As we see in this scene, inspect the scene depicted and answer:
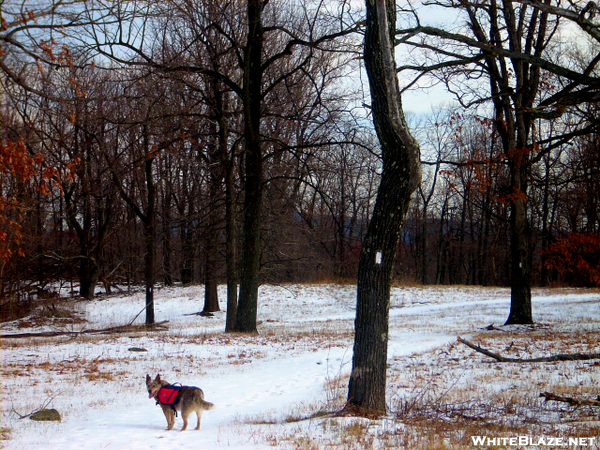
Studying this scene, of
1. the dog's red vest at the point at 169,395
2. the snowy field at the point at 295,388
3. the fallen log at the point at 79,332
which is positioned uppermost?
the dog's red vest at the point at 169,395

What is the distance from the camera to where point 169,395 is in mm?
6293

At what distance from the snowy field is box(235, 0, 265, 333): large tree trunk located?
1.99 meters

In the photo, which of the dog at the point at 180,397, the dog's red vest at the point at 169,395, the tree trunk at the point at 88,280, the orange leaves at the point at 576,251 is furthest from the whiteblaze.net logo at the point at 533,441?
the tree trunk at the point at 88,280

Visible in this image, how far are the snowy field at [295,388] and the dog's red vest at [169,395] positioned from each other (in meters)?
0.38

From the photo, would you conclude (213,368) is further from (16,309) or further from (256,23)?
(16,309)

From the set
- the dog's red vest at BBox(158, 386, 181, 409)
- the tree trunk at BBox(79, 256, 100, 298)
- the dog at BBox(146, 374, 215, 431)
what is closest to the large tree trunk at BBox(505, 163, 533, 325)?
the dog at BBox(146, 374, 215, 431)

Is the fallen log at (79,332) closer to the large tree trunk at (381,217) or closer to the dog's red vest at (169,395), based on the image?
the dog's red vest at (169,395)

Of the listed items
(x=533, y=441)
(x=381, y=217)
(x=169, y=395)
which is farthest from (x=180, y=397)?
(x=533, y=441)

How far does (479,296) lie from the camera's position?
101ft

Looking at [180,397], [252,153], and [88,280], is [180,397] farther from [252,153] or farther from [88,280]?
[88,280]

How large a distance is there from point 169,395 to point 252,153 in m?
9.79

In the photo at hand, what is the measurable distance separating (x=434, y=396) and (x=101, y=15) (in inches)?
333

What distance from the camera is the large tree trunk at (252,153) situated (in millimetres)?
15125

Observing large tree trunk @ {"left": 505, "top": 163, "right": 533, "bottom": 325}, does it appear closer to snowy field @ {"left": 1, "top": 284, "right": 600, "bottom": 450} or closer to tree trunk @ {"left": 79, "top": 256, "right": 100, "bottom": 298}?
snowy field @ {"left": 1, "top": 284, "right": 600, "bottom": 450}
